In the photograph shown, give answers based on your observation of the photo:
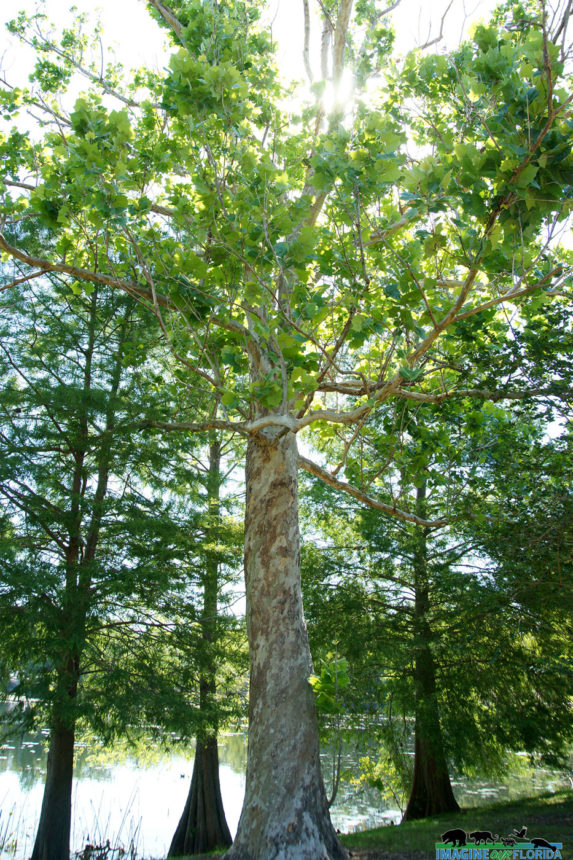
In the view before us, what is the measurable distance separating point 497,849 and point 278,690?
74.4 inches

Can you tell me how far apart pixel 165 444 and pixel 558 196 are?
600 centimetres

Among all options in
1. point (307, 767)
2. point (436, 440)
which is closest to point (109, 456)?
point (436, 440)

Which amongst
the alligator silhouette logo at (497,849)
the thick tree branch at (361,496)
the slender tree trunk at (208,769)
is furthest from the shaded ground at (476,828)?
the thick tree branch at (361,496)

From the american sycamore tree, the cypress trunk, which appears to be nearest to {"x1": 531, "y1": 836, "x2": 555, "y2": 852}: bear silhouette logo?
the american sycamore tree

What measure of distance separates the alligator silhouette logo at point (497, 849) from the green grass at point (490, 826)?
134 millimetres

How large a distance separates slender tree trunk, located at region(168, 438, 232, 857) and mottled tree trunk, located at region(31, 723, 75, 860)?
5.31 ft

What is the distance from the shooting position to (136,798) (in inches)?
489

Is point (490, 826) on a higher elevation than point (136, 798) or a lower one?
higher

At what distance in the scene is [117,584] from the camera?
6.39m

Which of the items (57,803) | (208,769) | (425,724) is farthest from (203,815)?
(425,724)

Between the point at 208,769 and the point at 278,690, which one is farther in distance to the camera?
the point at 208,769

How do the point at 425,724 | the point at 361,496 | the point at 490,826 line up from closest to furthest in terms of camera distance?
the point at 361,496
the point at 490,826
the point at 425,724

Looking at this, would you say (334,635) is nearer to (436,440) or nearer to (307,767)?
(436,440)

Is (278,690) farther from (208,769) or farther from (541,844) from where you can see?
(208,769)
